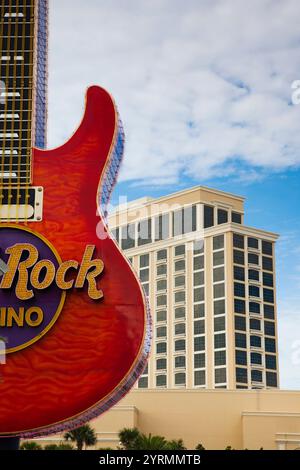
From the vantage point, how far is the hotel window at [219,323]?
74.6 metres

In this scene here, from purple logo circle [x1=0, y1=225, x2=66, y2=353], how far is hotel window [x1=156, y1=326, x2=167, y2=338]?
198ft

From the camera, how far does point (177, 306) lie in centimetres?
7950

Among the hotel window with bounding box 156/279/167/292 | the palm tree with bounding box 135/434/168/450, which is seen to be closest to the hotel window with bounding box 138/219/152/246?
the hotel window with bounding box 156/279/167/292

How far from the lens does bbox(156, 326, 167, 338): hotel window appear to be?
3115 inches

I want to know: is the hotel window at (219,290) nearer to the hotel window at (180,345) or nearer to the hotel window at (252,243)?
the hotel window at (252,243)

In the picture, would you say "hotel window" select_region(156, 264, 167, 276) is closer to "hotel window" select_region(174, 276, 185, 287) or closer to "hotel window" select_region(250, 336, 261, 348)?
"hotel window" select_region(174, 276, 185, 287)

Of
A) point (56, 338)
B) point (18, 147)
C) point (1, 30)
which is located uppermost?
point (1, 30)

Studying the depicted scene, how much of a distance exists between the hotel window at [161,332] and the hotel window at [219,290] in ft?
21.7

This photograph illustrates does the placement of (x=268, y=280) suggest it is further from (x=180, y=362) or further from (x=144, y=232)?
(x=144, y=232)

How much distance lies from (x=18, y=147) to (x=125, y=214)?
6575 cm

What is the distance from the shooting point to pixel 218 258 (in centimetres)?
7706
